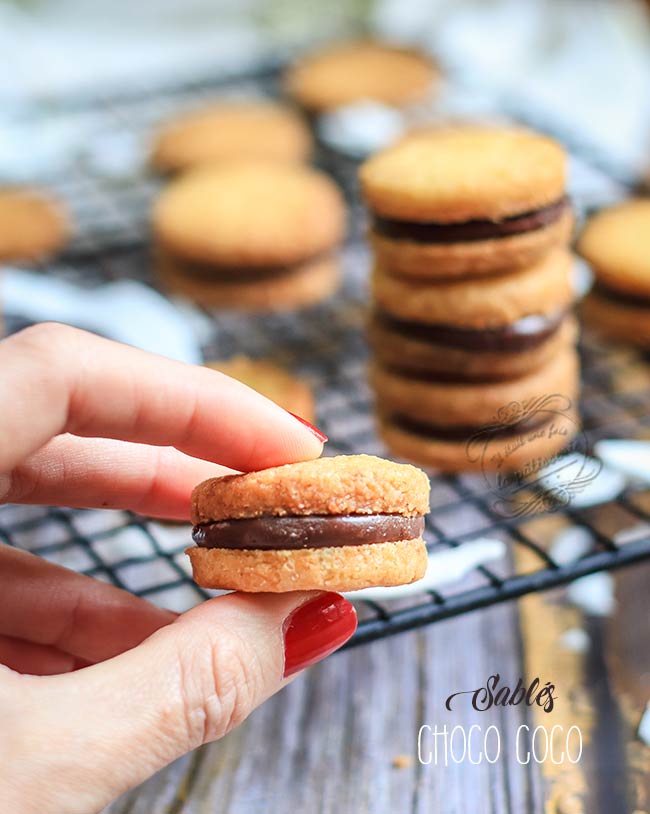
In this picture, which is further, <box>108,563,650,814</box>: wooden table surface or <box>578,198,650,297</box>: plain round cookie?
<box>578,198,650,297</box>: plain round cookie

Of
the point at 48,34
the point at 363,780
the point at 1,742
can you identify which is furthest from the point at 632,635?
the point at 48,34

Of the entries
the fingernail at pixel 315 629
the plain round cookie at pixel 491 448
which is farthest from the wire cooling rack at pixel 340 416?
the fingernail at pixel 315 629

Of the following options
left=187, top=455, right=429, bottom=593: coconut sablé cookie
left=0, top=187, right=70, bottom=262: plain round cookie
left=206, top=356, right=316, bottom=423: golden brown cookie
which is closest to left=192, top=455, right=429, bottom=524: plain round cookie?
left=187, top=455, right=429, bottom=593: coconut sablé cookie

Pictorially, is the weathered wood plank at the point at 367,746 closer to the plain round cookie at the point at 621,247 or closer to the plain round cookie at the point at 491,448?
the plain round cookie at the point at 491,448

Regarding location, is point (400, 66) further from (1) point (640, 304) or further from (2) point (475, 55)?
(1) point (640, 304)

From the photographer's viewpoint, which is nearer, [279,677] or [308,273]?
[279,677]

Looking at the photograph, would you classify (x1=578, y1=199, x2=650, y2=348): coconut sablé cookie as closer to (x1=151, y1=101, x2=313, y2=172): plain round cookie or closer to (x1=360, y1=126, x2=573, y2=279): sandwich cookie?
(x1=360, y1=126, x2=573, y2=279): sandwich cookie

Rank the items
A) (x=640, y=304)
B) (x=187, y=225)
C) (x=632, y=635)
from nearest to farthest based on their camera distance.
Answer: (x=632, y=635) → (x=640, y=304) → (x=187, y=225)
